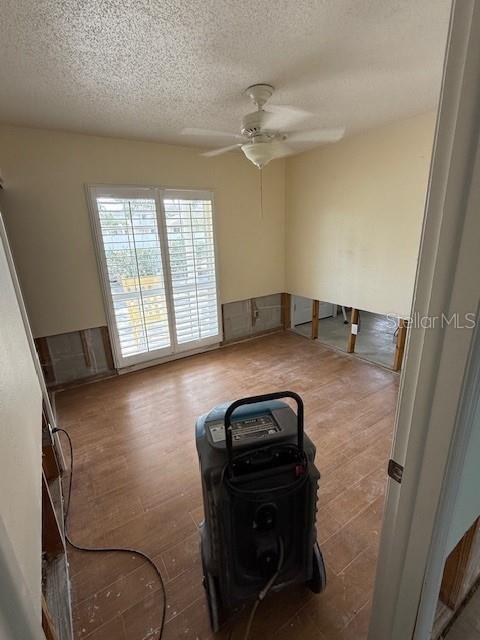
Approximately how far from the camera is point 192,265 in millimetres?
3416

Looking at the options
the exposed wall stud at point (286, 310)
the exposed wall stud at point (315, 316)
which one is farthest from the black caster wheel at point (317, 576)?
the exposed wall stud at point (286, 310)

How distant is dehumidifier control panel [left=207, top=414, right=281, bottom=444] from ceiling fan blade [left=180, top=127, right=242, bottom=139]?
2.55m

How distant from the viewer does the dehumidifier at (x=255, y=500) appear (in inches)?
38.9

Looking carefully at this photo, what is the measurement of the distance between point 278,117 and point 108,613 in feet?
10.6

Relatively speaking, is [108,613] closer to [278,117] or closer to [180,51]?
[180,51]

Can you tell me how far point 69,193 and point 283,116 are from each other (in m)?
1.99

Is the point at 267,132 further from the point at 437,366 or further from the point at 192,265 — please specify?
the point at 437,366

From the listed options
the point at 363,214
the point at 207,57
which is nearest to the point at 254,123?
the point at 207,57

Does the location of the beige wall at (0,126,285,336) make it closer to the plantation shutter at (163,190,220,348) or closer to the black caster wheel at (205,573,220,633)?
the plantation shutter at (163,190,220,348)

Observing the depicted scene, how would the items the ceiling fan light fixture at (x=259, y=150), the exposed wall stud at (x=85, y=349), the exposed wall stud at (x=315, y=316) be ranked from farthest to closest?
the exposed wall stud at (x=315, y=316), the exposed wall stud at (x=85, y=349), the ceiling fan light fixture at (x=259, y=150)

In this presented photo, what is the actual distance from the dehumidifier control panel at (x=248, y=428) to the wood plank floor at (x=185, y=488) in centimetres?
81

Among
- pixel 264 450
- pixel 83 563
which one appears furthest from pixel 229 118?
pixel 83 563

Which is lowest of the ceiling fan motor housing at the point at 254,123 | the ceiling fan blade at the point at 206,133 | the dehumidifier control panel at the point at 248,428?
the dehumidifier control panel at the point at 248,428

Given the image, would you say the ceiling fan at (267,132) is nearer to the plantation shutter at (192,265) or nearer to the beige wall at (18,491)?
the plantation shutter at (192,265)
